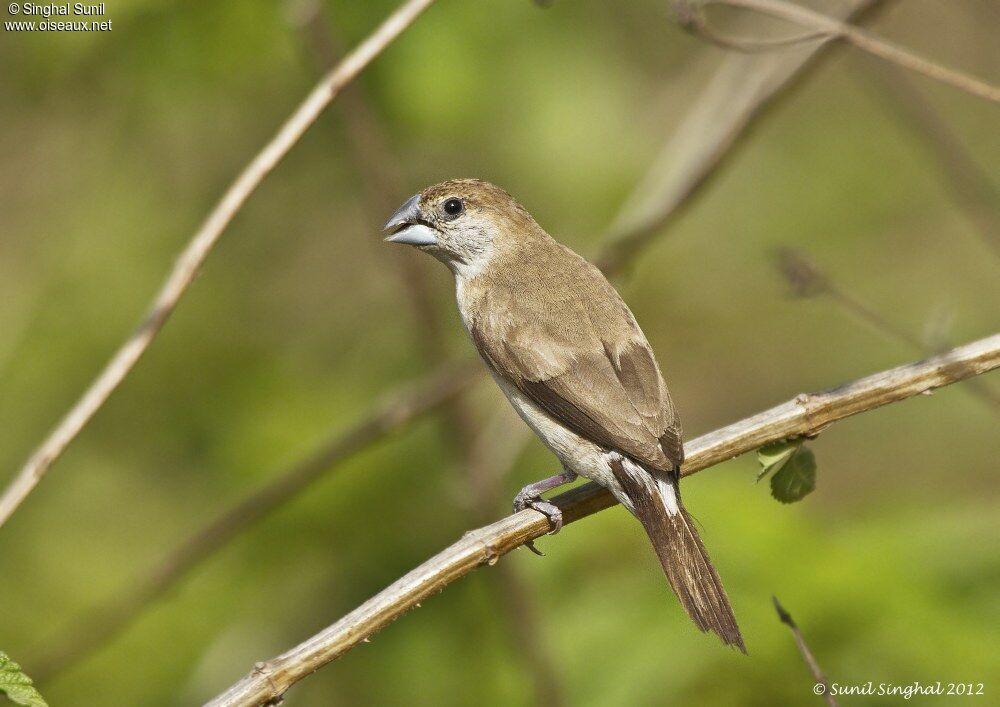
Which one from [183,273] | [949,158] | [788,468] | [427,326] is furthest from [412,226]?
[949,158]

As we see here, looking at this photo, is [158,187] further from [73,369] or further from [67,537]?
[67,537]

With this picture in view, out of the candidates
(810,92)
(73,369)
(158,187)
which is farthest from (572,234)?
(810,92)

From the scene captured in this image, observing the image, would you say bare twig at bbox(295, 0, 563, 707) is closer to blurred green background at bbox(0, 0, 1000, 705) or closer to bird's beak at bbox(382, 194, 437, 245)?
blurred green background at bbox(0, 0, 1000, 705)

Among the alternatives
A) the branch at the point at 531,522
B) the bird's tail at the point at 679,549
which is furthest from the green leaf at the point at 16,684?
the bird's tail at the point at 679,549

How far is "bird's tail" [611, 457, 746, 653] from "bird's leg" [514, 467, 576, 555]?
244 mm

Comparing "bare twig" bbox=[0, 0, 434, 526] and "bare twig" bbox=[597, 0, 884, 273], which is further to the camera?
"bare twig" bbox=[597, 0, 884, 273]

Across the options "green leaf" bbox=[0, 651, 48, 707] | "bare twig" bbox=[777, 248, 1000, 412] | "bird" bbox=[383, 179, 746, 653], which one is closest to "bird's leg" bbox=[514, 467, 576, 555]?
"bird" bbox=[383, 179, 746, 653]

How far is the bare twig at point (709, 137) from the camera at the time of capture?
461 cm

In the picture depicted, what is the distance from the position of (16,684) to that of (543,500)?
1.86 metres

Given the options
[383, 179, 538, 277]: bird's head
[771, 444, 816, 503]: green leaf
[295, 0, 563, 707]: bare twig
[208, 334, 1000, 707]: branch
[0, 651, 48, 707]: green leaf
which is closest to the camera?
[0, 651, 48, 707]: green leaf

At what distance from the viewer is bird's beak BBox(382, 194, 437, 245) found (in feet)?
14.8

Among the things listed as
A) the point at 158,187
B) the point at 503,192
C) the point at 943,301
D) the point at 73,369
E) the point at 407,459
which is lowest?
the point at 943,301

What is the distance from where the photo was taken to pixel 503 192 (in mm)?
4652

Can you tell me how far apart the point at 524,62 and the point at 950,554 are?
9.55ft
